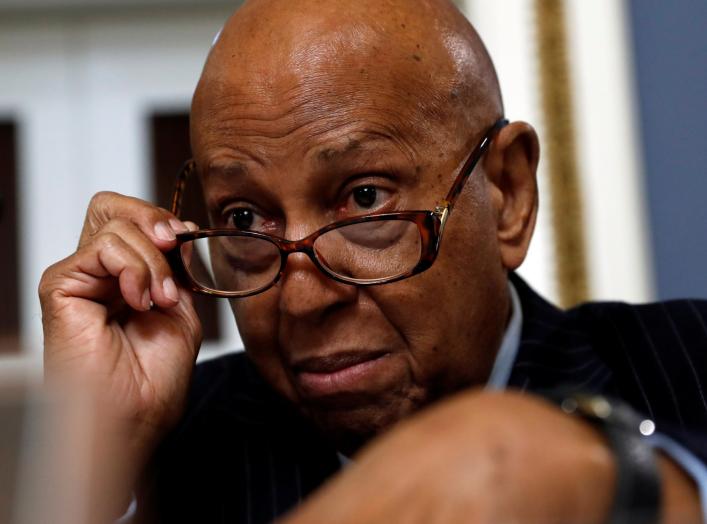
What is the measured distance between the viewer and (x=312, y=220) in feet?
3.95

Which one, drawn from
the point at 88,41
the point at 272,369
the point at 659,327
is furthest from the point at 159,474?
the point at 88,41

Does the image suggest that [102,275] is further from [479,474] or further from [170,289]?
[479,474]

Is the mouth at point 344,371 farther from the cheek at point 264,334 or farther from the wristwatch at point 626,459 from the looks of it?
the wristwatch at point 626,459

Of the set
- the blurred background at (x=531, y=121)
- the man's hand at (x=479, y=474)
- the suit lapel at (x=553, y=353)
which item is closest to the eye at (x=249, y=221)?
the suit lapel at (x=553, y=353)

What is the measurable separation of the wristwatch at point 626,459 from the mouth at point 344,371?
1.73 ft

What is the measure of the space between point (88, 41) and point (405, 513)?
9.08 feet

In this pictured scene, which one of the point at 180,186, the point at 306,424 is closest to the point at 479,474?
the point at 306,424

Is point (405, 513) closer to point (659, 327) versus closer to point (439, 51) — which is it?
point (439, 51)

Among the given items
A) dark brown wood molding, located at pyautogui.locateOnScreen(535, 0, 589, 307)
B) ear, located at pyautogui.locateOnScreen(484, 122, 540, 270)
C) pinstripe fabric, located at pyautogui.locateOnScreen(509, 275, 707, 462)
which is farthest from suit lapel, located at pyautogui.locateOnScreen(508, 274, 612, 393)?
dark brown wood molding, located at pyautogui.locateOnScreen(535, 0, 589, 307)

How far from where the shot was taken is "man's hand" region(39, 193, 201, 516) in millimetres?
1215

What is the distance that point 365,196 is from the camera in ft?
3.99

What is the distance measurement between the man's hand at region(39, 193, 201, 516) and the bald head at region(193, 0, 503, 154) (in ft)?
0.57

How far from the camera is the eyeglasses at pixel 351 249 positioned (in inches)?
46.4

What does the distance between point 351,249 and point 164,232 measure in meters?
0.24
